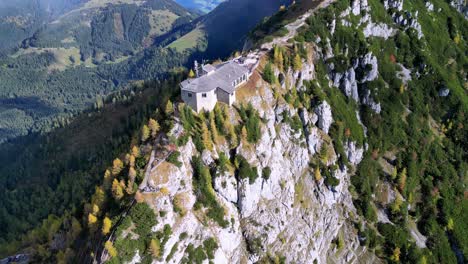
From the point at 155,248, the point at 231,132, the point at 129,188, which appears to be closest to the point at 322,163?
the point at 231,132

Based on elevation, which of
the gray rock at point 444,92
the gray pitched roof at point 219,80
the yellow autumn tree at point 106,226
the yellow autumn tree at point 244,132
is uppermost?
the gray pitched roof at point 219,80

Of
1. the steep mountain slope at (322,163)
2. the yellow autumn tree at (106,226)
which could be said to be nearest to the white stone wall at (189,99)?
the steep mountain slope at (322,163)

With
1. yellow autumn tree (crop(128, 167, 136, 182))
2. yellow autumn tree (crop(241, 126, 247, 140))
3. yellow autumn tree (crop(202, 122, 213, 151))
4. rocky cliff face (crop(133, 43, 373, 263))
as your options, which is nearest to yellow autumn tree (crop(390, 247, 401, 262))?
rocky cliff face (crop(133, 43, 373, 263))

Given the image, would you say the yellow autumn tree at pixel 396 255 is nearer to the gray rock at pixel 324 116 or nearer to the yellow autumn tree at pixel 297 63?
the gray rock at pixel 324 116

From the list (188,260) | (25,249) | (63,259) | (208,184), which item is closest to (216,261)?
(188,260)

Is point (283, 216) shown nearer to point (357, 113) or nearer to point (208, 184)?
point (208, 184)

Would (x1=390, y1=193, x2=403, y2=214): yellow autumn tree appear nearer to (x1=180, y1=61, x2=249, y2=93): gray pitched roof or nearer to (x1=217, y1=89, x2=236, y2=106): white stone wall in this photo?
(x1=180, y1=61, x2=249, y2=93): gray pitched roof
